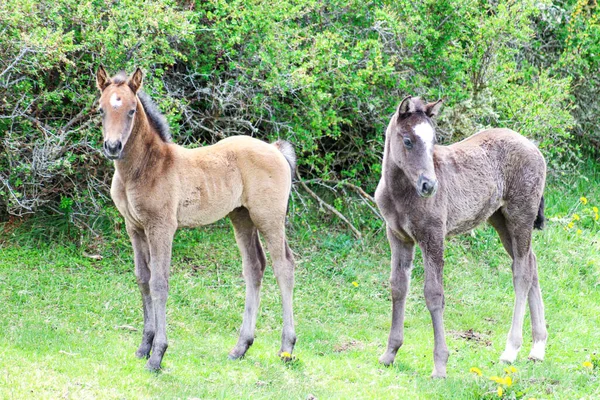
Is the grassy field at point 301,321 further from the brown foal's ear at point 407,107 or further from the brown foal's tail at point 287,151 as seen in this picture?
the brown foal's ear at point 407,107

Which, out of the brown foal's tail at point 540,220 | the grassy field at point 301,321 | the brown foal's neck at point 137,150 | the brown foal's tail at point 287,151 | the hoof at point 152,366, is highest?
the brown foal's neck at point 137,150

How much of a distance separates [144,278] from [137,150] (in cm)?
106

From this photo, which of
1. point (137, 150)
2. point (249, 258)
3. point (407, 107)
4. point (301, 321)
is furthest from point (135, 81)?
point (301, 321)

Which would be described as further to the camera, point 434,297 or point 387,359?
point 387,359

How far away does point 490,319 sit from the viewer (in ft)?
27.3

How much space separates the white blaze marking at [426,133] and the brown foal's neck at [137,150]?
214cm

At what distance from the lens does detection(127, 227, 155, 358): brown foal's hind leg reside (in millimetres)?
6246

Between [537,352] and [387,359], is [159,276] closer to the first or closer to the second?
[387,359]

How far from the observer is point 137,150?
239 inches

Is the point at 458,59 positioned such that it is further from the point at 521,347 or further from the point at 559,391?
the point at 559,391

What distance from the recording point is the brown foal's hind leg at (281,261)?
6559 millimetres


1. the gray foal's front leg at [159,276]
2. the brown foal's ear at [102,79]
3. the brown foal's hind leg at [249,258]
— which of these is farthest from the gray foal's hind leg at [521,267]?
the brown foal's ear at [102,79]

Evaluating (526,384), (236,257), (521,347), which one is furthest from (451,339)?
(236,257)

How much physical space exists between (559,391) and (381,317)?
2416 millimetres
